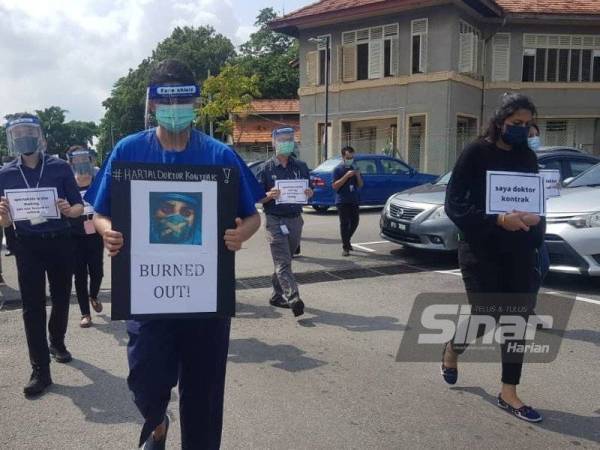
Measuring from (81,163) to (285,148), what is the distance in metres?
2.30

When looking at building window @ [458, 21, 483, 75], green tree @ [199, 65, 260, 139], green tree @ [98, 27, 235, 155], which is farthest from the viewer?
green tree @ [98, 27, 235, 155]

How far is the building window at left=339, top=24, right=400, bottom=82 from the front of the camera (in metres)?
23.3

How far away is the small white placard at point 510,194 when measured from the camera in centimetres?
371

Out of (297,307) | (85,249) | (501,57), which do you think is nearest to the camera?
(297,307)

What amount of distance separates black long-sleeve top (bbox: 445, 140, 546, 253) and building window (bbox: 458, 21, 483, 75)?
2019 centimetres

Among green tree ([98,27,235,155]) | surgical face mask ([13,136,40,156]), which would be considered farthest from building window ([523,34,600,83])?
green tree ([98,27,235,155])

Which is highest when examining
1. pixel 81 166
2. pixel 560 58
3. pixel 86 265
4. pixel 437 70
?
pixel 560 58

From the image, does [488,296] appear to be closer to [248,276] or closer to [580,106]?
[248,276]

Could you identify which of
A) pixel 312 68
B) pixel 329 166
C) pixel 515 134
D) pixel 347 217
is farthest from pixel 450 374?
pixel 312 68

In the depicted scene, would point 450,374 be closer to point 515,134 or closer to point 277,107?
point 515,134

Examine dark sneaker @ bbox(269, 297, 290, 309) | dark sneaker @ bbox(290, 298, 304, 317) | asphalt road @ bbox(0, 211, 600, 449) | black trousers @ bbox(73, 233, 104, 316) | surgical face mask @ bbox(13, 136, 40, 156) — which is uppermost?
surgical face mask @ bbox(13, 136, 40, 156)

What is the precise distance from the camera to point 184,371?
2.80 meters

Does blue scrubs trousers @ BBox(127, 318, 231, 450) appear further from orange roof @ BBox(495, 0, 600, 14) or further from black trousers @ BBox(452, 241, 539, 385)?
orange roof @ BBox(495, 0, 600, 14)

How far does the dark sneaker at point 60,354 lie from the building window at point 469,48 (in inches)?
822
